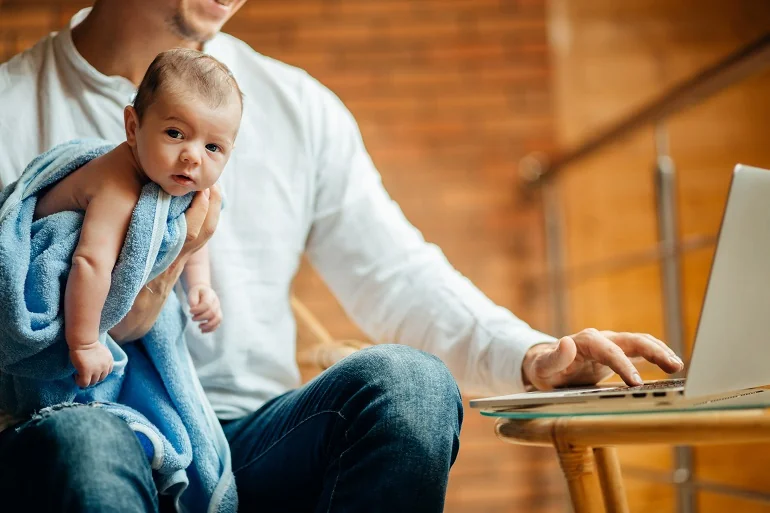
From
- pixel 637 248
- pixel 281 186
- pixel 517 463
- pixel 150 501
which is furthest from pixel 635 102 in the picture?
pixel 150 501

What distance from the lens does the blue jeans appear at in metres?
0.73

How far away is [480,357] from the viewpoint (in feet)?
3.58

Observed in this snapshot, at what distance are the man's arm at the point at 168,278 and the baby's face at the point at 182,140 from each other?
0.12ft

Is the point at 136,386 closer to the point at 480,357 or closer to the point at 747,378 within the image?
the point at 480,357

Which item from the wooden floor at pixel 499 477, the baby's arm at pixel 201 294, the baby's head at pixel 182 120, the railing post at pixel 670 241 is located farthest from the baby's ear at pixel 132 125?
the wooden floor at pixel 499 477

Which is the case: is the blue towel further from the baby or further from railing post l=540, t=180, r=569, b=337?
railing post l=540, t=180, r=569, b=337

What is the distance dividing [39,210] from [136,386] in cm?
21

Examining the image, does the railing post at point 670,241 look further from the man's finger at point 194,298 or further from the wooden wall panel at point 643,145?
the man's finger at point 194,298

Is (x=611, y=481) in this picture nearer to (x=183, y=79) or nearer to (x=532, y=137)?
(x=183, y=79)

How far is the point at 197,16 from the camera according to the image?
1.03m

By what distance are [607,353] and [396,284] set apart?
1.32ft

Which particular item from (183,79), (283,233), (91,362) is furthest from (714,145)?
(91,362)

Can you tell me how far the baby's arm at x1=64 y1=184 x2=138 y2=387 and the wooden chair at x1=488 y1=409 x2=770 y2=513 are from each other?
0.41 meters

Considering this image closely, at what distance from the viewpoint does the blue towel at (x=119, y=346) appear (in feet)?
2.61
